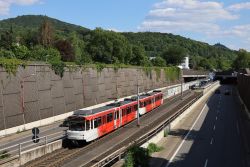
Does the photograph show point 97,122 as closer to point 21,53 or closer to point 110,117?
point 110,117

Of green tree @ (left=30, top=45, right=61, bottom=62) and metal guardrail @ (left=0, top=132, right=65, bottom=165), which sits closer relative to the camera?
metal guardrail @ (left=0, top=132, right=65, bottom=165)

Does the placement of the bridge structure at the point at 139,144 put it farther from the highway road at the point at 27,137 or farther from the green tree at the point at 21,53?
the green tree at the point at 21,53

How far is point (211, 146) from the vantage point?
43.7 metres

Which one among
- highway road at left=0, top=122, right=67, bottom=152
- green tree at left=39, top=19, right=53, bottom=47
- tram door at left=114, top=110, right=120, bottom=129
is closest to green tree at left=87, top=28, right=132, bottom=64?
green tree at left=39, top=19, right=53, bottom=47

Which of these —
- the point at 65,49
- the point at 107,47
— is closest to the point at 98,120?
the point at 65,49

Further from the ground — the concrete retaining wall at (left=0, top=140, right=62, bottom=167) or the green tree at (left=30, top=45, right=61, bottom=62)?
the green tree at (left=30, top=45, right=61, bottom=62)

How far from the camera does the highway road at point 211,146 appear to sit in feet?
117

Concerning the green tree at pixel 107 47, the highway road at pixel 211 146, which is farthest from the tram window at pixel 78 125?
the green tree at pixel 107 47

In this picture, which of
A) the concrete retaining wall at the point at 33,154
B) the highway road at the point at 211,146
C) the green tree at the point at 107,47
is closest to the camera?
the concrete retaining wall at the point at 33,154

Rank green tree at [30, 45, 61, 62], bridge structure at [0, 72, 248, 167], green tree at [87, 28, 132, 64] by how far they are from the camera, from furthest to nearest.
A: green tree at [87, 28, 132, 64]
green tree at [30, 45, 61, 62]
bridge structure at [0, 72, 248, 167]

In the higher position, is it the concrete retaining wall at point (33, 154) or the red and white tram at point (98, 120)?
the red and white tram at point (98, 120)

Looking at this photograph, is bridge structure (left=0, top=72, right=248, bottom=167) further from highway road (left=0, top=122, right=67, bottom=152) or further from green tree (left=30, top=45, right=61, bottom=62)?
green tree (left=30, top=45, right=61, bottom=62)

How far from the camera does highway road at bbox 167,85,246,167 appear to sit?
35.6 metres

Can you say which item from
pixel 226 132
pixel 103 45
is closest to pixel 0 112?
pixel 226 132
